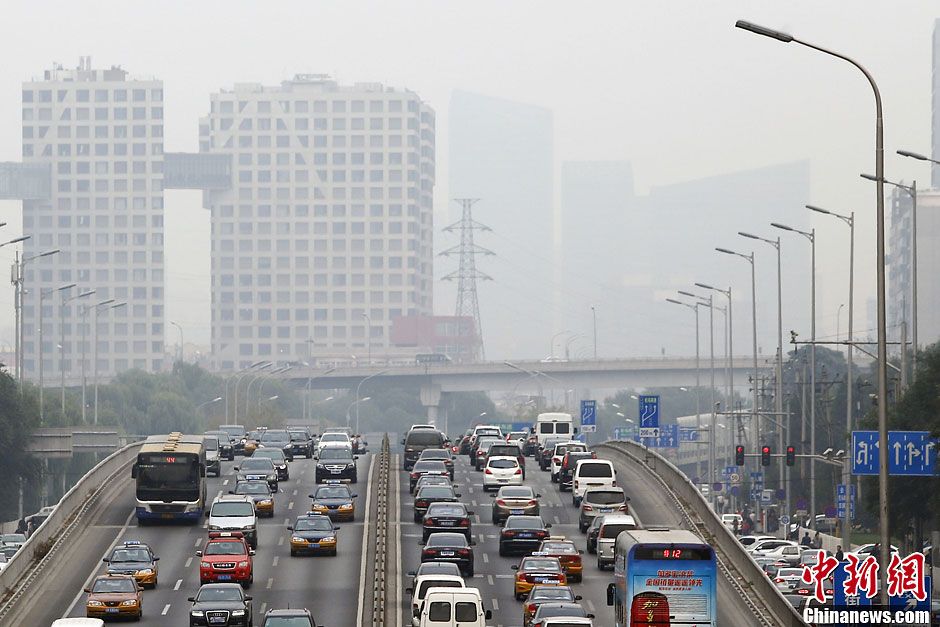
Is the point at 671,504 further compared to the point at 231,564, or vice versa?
the point at 671,504

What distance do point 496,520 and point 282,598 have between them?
17534mm

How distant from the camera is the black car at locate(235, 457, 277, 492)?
228 feet

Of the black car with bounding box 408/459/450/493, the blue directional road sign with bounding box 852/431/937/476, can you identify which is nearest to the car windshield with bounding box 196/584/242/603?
the blue directional road sign with bounding box 852/431/937/476

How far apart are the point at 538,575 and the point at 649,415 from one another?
26042 mm

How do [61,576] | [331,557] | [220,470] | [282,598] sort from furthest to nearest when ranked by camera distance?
[220,470] < [331,557] < [61,576] < [282,598]

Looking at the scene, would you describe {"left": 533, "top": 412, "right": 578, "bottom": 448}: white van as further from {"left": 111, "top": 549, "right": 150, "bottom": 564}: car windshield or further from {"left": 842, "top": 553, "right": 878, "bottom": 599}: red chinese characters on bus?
{"left": 842, "top": 553, "right": 878, "bottom": 599}: red chinese characters on bus

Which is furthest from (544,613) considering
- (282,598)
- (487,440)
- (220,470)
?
(487,440)

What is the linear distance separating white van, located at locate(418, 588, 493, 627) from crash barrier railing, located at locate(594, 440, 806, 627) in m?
6.98

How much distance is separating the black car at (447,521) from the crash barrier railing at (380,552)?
4.75 feet

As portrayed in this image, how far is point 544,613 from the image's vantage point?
35375mm

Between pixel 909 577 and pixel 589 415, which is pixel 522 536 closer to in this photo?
pixel 909 577

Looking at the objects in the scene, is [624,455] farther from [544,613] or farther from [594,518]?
[544,613]

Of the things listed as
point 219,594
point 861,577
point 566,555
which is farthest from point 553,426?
point 861,577

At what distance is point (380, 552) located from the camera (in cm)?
5075
